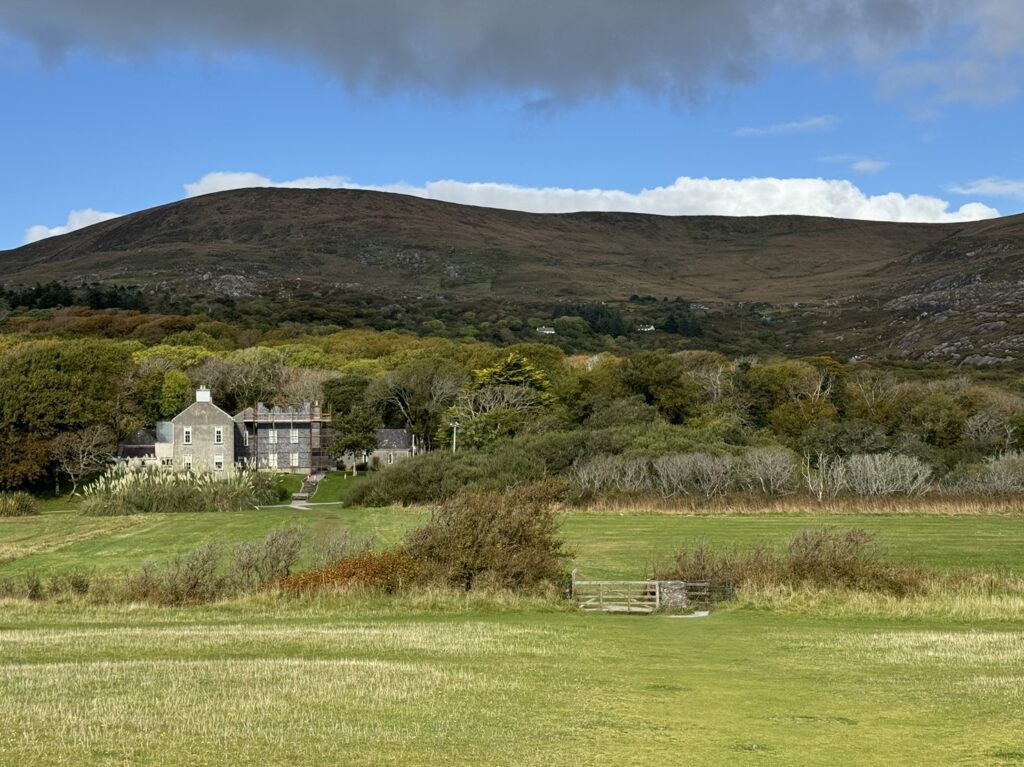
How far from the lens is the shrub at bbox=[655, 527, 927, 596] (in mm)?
33281

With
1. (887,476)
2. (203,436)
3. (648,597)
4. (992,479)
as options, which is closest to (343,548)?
(648,597)

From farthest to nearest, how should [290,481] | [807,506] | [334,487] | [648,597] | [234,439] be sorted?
A: [234,439] < [290,481] < [334,487] < [807,506] < [648,597]

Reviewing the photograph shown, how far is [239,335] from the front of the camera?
529ft

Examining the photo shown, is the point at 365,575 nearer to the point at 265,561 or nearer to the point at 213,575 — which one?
the point at 265,561

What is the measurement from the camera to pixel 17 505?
250 feet

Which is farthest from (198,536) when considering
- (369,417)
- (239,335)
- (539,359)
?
(239,335)

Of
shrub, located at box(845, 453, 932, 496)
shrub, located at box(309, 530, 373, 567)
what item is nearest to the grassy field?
shrub, located at box(309, 530, 373, 567)

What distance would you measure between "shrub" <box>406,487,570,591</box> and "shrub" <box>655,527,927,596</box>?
12.1ft

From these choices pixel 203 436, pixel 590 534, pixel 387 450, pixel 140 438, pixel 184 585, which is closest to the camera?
pixel 184 585

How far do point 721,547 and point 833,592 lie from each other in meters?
14.5

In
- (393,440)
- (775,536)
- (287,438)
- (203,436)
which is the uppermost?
(203,436)

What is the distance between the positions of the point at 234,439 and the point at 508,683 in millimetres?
86121

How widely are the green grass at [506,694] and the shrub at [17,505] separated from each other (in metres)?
52.2

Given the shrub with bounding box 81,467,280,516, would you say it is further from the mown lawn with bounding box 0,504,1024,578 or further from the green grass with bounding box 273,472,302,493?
the green grass with bounding box 273,472,302,493
